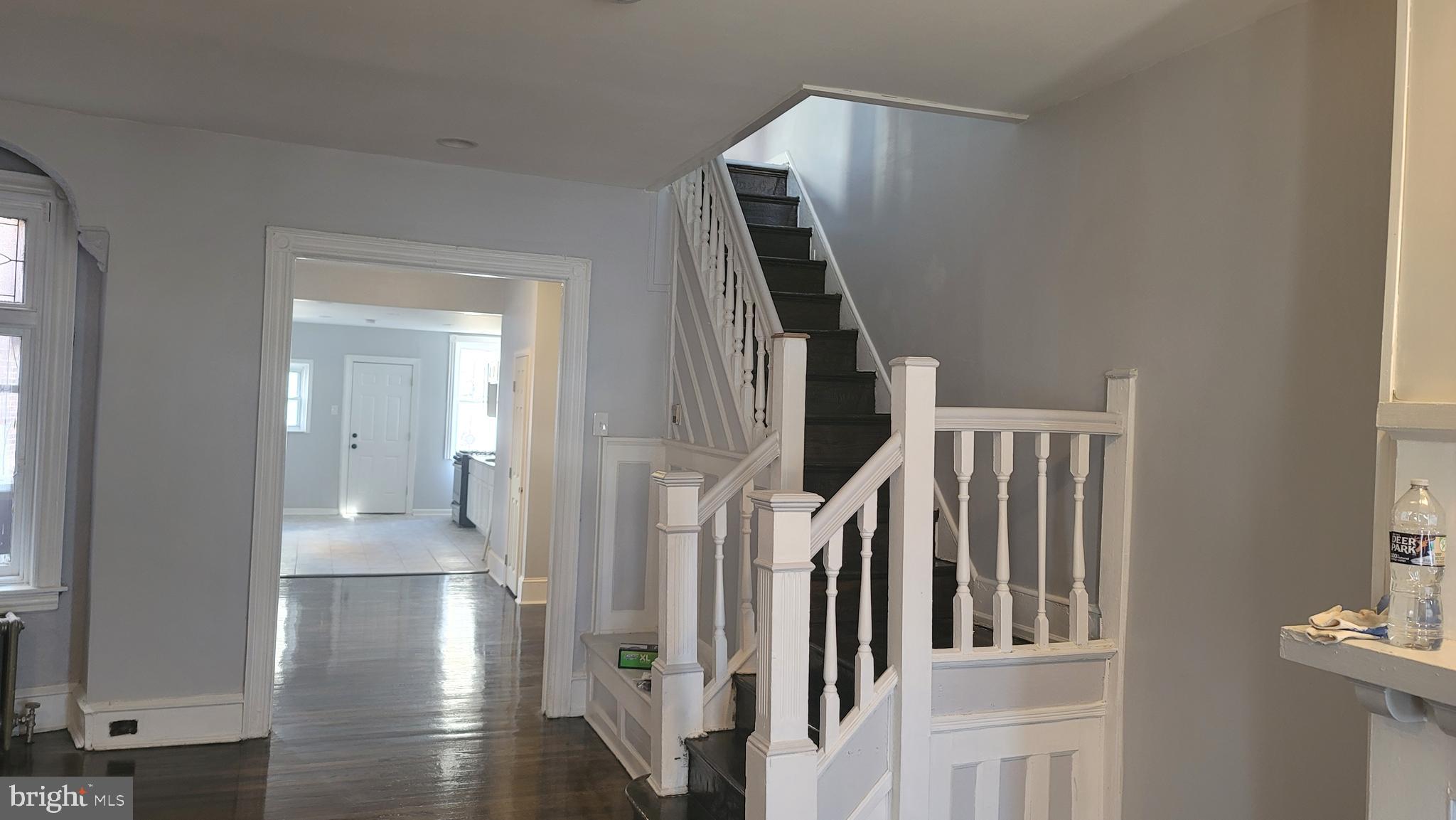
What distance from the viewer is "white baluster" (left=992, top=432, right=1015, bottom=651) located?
276 cm

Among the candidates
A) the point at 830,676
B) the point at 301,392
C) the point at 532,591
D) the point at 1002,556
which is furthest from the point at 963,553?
the point at 301,392

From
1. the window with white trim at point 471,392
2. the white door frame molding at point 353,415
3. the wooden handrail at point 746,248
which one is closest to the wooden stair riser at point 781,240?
the wooden handrail at point 746,248

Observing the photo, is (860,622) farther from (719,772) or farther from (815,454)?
(815,454)

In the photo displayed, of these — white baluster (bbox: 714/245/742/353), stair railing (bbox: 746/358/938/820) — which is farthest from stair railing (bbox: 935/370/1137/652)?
white baluster (bbox: 714/245/742/353)

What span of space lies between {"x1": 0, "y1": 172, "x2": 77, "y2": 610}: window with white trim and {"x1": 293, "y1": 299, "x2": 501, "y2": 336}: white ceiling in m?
4.70

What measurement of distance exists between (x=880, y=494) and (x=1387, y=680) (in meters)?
2.58

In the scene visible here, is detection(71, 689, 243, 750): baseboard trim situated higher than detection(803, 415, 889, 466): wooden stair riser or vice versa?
detection(803, 415, 889, 466): wooden stair riser

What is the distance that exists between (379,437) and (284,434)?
8.57 m

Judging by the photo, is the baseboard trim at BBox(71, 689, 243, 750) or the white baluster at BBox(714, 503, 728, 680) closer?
the white baluster at BBox(714, 503, 728, 680)

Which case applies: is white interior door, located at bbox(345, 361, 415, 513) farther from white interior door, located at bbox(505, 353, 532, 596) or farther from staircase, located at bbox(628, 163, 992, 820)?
staircase, located at bbox(628, 163, 992, 820)

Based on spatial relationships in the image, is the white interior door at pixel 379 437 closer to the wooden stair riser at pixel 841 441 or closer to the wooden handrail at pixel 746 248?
the wooden handrail at pixel 746 248

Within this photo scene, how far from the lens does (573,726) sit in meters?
4.49

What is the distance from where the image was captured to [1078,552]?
2.84 metres

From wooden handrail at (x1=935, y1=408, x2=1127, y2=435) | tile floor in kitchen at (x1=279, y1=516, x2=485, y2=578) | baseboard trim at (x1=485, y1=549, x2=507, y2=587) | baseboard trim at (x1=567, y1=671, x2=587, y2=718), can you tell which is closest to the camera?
wooden handrail at (x1=935, y1=408, x2=1127, y2=435)
